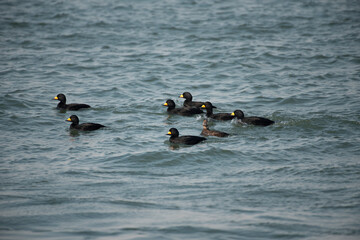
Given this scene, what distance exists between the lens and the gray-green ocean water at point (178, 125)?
8898mm

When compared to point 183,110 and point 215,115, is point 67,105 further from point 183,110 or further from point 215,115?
point 215,115

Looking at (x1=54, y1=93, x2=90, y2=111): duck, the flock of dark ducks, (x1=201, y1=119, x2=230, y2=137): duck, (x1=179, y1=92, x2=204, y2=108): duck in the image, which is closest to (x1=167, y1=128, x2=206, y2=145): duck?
the flock of dark ducks

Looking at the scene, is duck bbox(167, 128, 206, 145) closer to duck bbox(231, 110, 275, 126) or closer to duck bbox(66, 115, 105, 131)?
duck bbox(231, 110, 275, 126)

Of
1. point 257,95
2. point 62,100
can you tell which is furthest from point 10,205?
point 257,95

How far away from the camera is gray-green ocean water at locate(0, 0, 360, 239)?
Answer: 350 inches

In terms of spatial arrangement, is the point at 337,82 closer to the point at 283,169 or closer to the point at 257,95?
the point at 257,95

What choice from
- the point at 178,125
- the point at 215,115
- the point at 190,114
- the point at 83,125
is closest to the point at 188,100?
the point at 190,114

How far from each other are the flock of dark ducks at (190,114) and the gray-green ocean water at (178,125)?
245 millimetres

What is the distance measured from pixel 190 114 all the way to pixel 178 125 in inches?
49.4

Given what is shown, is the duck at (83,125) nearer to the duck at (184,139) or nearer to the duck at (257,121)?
the duck at (184,139)

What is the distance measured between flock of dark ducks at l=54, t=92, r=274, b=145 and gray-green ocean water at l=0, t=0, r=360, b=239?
0.24m

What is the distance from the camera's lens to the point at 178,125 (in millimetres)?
15297

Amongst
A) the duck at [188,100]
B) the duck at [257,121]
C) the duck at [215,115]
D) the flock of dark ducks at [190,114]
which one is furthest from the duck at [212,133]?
the duck at [188,100]

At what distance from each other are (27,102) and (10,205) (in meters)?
8.34
